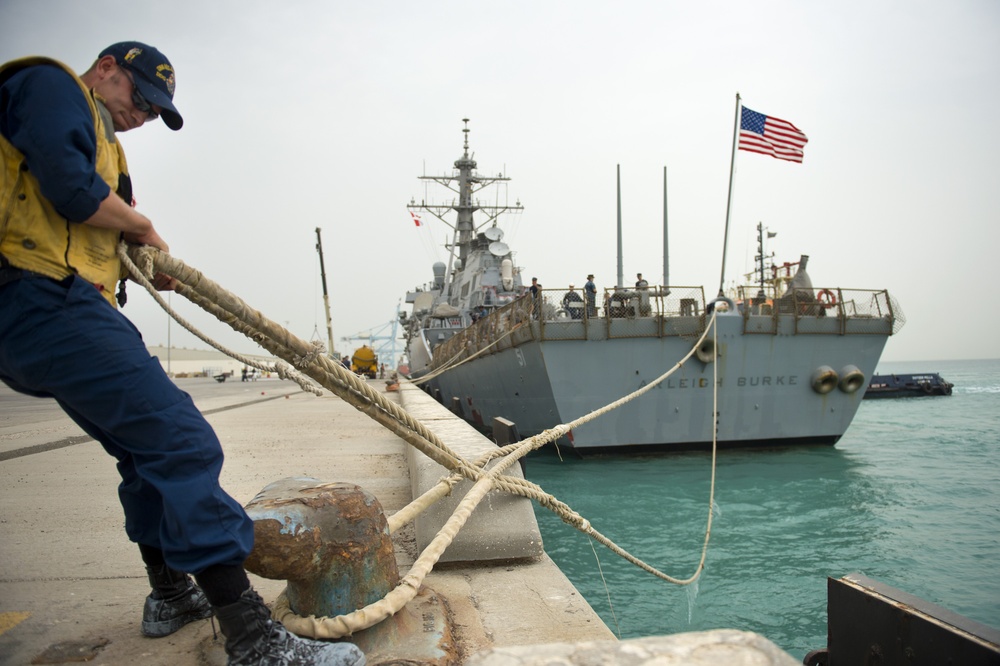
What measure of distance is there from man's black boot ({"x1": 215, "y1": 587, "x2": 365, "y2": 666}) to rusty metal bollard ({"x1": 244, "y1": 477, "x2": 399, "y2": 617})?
12 cm

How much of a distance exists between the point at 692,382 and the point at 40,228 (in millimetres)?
9943

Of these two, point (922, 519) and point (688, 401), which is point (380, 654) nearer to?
point (922, 519)

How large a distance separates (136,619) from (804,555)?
5.52 m

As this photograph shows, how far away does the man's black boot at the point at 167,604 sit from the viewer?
5.81 feet

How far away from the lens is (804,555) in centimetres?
547

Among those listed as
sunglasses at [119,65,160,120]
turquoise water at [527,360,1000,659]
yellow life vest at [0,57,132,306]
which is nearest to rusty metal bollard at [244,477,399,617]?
yellow life vest at [0,57,132,306]

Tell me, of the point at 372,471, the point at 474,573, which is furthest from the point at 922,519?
the point at 474,573

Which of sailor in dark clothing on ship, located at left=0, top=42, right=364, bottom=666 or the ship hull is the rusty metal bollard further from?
the ship hull

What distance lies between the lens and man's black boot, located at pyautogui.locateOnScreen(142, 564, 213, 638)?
1771mm

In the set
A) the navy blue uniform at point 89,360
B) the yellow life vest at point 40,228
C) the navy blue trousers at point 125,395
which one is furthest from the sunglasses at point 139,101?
the navy blue trousers at point 125,395

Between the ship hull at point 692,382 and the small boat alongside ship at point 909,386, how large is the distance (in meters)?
26.2

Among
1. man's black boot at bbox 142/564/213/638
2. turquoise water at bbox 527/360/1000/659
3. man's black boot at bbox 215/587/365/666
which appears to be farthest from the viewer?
turquoise water at bbox 527/360/1000/659

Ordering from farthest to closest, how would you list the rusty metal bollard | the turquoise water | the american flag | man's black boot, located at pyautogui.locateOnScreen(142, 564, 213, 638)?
the american flag
the turquoise water
man's black boot, located at pyautogui.locateOnScreen(142, 564, 213, 638)
the rusty metal bollard

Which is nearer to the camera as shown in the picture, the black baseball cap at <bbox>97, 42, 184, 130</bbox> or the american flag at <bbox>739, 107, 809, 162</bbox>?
the black baseball cap at <bbox>97, 42, 184, 130</bbox>
